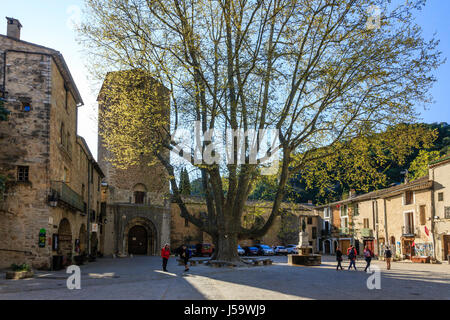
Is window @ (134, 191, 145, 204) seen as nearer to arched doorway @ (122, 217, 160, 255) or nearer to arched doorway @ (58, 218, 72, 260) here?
arched doorway @ (122, 217, 160, 255)

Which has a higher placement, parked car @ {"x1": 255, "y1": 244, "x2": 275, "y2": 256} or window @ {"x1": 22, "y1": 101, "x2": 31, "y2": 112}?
window @ {"x1": 22, "y1": 101, "x2": 31, "y2": 112}

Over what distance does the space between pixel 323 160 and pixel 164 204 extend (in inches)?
941

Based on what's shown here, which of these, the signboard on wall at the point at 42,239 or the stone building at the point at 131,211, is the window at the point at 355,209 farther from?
the signboard on wall at the point at 42,239

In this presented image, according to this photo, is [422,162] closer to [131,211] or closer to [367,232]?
[367,232]

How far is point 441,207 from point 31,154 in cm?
2779

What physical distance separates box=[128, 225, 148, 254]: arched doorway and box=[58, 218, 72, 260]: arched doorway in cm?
1714

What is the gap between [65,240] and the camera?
24.8 m

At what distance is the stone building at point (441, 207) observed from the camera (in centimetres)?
3107

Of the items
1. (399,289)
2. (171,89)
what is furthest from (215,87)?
(399,289)

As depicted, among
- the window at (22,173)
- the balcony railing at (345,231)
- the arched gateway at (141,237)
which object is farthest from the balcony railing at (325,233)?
the window at (22,173)

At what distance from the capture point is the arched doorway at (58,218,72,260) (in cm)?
2455

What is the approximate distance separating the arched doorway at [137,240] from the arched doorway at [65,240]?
1714 cm

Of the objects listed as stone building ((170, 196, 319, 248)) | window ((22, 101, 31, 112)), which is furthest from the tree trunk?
stone building ((170, 196, 319, 248))
